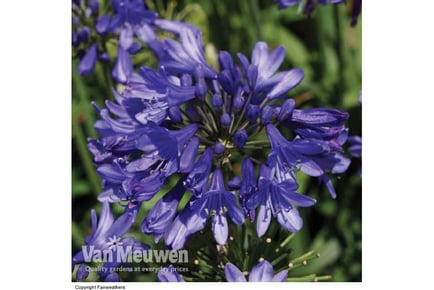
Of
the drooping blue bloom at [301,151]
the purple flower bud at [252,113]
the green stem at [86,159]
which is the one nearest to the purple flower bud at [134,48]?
the green stem at [86,159]

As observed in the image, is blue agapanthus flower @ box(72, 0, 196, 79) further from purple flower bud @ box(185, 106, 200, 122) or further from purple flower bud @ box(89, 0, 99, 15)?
purple flower bud @ box(185, 106, 200, 122)

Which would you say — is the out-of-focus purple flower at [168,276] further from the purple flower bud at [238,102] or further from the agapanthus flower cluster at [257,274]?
the purple flower bud at [238,102]

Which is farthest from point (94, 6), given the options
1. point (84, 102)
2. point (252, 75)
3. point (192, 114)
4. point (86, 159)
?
point (252, 75)

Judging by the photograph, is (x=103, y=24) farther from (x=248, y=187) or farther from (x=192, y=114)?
(x=248, y=187)

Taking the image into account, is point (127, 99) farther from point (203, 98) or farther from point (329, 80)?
point (329, 80)

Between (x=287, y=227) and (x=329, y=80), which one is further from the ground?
(x=329, y=80)

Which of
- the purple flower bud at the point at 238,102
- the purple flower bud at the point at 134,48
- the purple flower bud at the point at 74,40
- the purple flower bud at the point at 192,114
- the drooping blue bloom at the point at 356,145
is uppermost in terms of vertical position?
the purple flower bud at the point at 74,40
